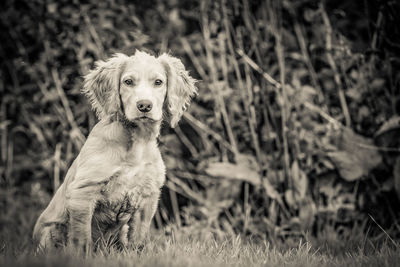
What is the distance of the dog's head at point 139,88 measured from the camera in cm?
259

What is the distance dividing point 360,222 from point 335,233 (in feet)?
1.29

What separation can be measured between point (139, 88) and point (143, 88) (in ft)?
0.08

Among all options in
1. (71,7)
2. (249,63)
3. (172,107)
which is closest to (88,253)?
(172,107)

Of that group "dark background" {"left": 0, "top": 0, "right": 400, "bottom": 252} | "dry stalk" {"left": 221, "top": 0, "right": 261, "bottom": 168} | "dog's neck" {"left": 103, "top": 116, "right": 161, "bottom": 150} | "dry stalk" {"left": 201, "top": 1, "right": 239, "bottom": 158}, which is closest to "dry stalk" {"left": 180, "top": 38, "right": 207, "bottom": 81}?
"dark background" {"left": 0, "top": 0, "right": 400, "bottom": 252}

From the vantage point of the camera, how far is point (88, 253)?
7.67 ft

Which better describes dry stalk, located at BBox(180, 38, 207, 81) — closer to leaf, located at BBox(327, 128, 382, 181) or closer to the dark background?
the dark background

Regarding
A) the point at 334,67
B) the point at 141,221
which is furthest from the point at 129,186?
the point at 334,67

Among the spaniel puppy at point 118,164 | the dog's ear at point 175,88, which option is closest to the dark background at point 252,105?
the dog's ear at point 175,88

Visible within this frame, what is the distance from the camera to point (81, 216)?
8.12 ft

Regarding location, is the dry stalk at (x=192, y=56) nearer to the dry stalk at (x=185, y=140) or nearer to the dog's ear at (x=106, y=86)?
the dry stalk at (x=185, y=140)

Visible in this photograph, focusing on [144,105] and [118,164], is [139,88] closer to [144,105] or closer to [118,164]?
[144,105]

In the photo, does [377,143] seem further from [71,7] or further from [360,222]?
[71,7]

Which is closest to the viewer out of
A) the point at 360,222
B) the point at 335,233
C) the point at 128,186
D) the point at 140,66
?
the point at 128,186

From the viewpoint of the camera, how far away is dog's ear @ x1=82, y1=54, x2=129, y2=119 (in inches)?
107
